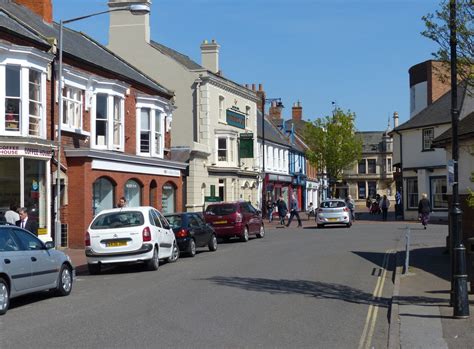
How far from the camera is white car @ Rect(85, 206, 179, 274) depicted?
1734cm

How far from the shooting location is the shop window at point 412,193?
1817 inches

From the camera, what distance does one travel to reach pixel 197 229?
893 inches

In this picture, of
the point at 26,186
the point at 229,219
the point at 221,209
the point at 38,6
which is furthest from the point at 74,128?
the point at 229,219

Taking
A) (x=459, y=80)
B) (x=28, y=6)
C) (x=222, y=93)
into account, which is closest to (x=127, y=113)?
(x=28, y=6)

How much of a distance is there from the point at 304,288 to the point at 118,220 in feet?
19.2

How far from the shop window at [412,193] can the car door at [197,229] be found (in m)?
26.3

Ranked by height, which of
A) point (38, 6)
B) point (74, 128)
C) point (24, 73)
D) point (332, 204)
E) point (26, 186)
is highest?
point (38, 6)

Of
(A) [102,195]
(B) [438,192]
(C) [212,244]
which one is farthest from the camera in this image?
(B) [438,192]

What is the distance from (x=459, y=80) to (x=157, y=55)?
112ft

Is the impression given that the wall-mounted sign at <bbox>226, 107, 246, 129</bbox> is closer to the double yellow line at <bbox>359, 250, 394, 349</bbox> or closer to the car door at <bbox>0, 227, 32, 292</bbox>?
the double yellow line at <bbox>359, 250, 394, 349</bbox>

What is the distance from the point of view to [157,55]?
44.0m

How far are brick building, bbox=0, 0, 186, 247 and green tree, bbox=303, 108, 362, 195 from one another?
32.7 m

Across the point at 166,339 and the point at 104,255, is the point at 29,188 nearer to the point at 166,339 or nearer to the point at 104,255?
the point at 104,255

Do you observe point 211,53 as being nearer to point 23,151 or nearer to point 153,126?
point 153,126
